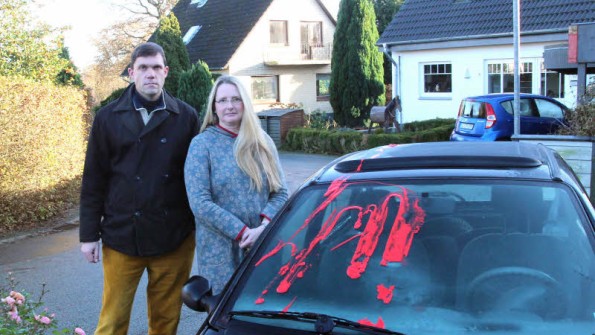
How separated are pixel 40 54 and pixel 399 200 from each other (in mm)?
10856

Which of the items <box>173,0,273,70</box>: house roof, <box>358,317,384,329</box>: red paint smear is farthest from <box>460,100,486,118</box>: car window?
<box>173,0,273,70</box>: house roof

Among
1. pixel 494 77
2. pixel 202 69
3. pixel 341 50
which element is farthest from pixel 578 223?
pixel 341 50

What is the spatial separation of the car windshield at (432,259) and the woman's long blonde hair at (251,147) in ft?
1.76

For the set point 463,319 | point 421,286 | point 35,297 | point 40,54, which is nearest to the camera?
point 463,319

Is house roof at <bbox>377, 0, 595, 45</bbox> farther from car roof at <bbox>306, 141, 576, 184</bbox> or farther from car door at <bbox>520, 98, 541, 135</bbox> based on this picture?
car roof at <bbox>306, 141, 576, 184</bbox>

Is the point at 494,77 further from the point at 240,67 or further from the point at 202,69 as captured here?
the point at 240,67

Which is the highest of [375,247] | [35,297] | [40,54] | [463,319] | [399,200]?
[40,54]

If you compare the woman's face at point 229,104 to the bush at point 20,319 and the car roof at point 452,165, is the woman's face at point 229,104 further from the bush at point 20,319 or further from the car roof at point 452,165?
the bush at point 20,319

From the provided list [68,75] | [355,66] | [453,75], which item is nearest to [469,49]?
[453,75]

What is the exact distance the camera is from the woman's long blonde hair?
348 centimetres

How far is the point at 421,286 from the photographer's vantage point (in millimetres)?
2539

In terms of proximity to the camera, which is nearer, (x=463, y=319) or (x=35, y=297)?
(x=463, y=319)

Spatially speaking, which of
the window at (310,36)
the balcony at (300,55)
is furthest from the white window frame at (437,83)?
the window at (310,36)

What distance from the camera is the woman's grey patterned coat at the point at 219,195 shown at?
3.44 metres
